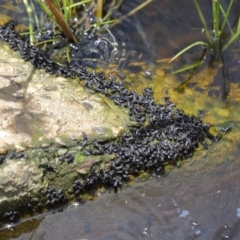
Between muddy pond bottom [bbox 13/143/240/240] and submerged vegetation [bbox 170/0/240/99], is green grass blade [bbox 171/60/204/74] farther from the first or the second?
muddy pond bottom [bbox 13/143/240/240]

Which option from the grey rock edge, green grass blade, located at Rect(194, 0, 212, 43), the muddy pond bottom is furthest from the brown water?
green grass blade, located at Rect(194, 0, 212, 43)

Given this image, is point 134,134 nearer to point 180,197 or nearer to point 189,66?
point 180,197

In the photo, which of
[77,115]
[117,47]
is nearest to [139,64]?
[117,47]

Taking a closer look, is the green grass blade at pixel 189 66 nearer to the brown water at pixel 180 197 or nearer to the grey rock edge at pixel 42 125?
the brown water at pixel 180 197

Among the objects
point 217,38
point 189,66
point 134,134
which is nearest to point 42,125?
point 134,134

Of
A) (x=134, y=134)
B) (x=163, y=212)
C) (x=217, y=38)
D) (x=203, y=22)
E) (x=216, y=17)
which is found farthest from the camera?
(x=203, y=22)

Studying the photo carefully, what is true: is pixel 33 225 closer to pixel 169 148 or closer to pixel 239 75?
pixel 169 148

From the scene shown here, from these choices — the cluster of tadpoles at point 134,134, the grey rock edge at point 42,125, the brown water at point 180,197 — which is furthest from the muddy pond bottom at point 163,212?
the grey rock edge at point 42,125
